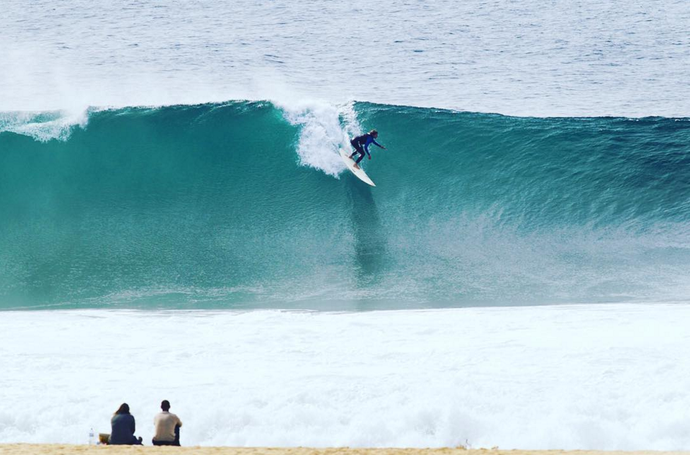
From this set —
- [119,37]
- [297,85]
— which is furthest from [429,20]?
[119,37]

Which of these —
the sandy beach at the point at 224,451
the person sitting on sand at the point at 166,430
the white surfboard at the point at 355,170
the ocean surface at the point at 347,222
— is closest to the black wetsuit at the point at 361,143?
the white surfboard at the point at 355,170

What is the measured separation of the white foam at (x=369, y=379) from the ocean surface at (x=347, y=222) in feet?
0.10

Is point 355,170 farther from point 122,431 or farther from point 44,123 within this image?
point 122,431

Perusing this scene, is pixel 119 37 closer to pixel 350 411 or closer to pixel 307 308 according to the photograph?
pixel 307 308

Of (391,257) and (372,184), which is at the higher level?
(372,184)

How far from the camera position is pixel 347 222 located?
39.7ft

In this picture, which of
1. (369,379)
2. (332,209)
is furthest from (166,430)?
(332,209)

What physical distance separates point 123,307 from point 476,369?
523 centimetres

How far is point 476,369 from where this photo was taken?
22.5 ft

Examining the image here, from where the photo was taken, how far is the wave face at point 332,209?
10586 mm

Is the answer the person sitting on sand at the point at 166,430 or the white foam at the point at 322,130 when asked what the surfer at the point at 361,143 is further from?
the person sitting on sand at the point at 166,430

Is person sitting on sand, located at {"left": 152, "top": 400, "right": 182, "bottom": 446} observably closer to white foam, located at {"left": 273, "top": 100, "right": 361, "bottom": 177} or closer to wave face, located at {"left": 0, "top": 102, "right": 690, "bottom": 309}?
wave face, located at {"left": 0, "top": 102, "right": 690, "bottom": 309}

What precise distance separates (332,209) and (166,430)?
7200mm

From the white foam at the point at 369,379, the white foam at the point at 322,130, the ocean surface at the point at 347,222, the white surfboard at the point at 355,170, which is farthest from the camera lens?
the white foam at the point at 322,130
